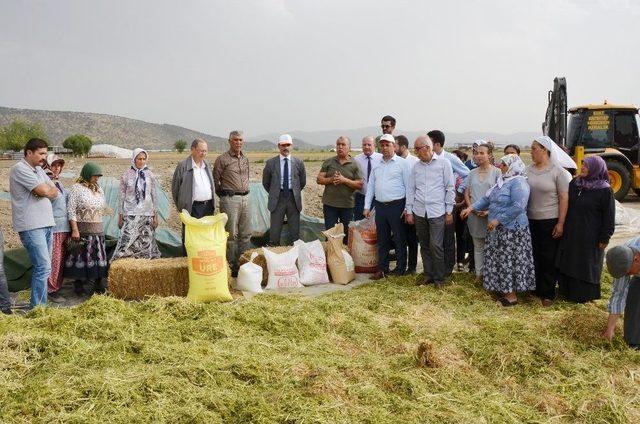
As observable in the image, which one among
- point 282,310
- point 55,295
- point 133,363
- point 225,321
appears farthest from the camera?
point 55,295

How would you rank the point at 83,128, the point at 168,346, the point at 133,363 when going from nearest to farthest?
the point at 133,363, the point at 168,346, the point at 83,128

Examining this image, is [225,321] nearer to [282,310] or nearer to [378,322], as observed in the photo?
[282,310]

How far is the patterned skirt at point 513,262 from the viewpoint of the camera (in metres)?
4.94

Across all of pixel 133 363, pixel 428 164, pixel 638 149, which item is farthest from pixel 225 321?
pixel 638 149

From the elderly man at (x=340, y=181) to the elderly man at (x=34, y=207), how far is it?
303 cm

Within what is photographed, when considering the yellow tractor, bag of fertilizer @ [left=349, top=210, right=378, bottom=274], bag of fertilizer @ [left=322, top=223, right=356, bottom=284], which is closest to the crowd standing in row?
bag of fertilizer @ [left=349, top=210, right=378, bottom=274]

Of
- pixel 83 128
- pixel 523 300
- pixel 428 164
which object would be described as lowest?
pixel 523 300

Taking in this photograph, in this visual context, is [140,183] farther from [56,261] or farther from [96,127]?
[96,127]

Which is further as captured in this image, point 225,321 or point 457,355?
point 225,321

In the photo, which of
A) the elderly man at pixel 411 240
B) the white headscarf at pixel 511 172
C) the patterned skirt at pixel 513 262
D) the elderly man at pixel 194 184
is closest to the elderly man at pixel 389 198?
the elderly man at pixel 411 240

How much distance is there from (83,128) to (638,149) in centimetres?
13265

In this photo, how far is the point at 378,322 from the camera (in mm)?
4355

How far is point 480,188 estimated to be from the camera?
5.49 m

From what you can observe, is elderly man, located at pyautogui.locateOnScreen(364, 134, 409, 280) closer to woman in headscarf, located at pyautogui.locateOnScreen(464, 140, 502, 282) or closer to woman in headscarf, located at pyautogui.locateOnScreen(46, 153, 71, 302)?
woman in headscarf, located at pyautogui.locateOnScreen(464, 140, 502, 282)
